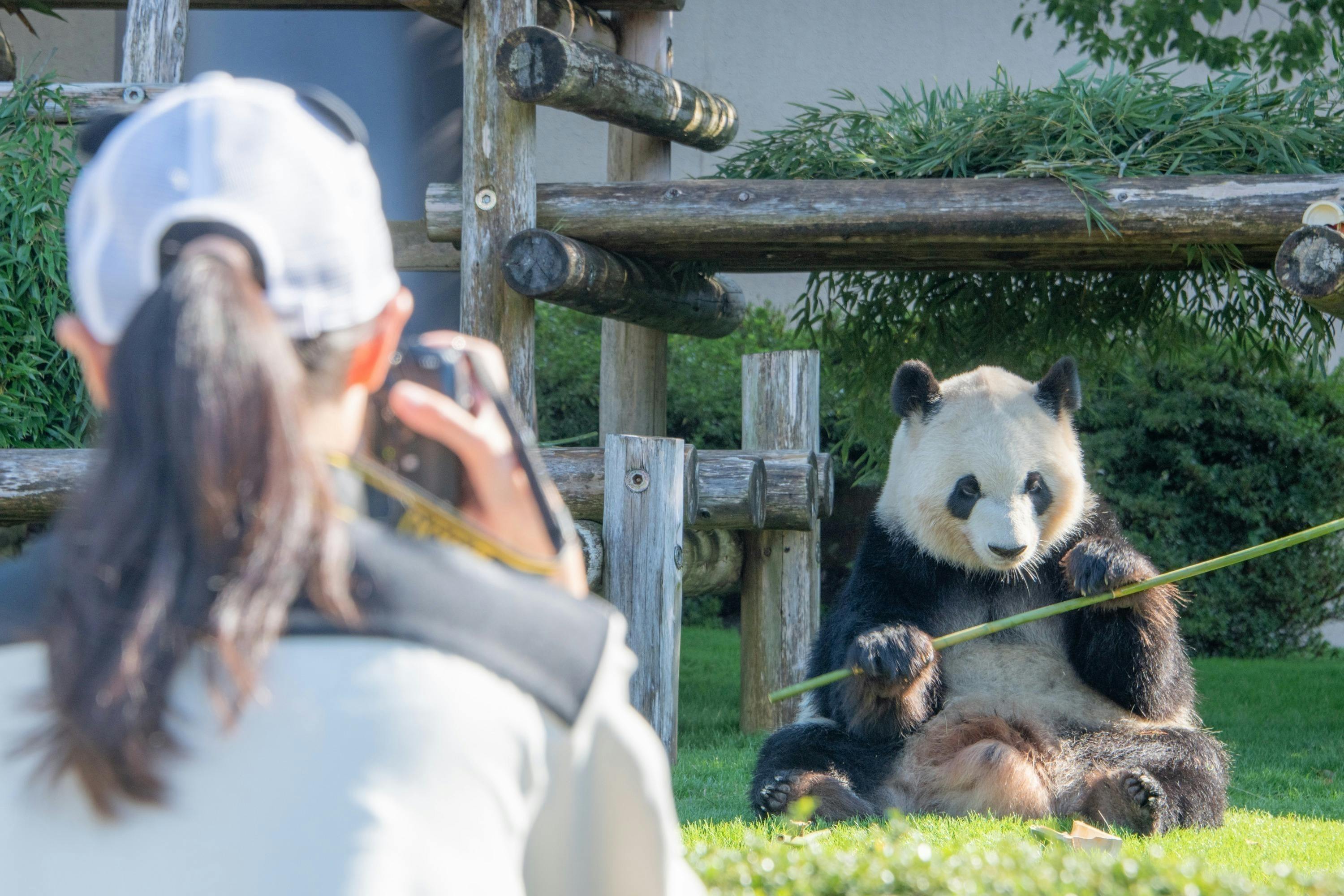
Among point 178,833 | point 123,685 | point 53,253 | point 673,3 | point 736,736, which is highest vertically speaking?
point 673,3

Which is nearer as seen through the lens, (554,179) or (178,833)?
(178,833)

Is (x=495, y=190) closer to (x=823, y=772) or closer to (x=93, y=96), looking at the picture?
(x=93, y=96)

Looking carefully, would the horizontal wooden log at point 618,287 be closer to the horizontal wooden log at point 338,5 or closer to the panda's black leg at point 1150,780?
the horizontal wooden log at point 338,5

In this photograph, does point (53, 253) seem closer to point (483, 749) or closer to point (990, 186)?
point (990, 186)

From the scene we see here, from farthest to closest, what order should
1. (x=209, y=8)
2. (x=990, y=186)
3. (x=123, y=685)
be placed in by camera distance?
(x=209, y=8) < (x=990, y=186) < (x=123, y=685)

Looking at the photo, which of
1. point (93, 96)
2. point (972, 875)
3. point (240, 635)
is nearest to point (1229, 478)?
point (93, 96)

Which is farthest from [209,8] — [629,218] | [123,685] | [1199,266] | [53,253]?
[123,685]

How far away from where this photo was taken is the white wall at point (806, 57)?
1031 cm

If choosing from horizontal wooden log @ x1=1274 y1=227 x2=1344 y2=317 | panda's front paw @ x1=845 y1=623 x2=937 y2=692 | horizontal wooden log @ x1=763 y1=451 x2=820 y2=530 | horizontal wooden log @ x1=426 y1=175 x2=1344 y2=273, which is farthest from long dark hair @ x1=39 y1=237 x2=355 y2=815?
horizontal wooden log @ x1=763 y1=451 x2=820 y2=530

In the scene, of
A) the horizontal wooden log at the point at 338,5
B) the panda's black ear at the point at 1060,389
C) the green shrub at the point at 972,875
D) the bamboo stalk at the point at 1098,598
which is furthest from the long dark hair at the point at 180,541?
the horizontal wooden log at the point at 338,5

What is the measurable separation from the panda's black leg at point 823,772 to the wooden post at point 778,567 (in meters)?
1.40

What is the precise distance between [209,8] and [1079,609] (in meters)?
4.96

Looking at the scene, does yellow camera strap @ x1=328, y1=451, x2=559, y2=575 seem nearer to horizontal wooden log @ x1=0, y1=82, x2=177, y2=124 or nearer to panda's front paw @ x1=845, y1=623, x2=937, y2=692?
panda's front paw @ x1=845, y1=623, x2=937, y2=692

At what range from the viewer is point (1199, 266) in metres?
4.90
